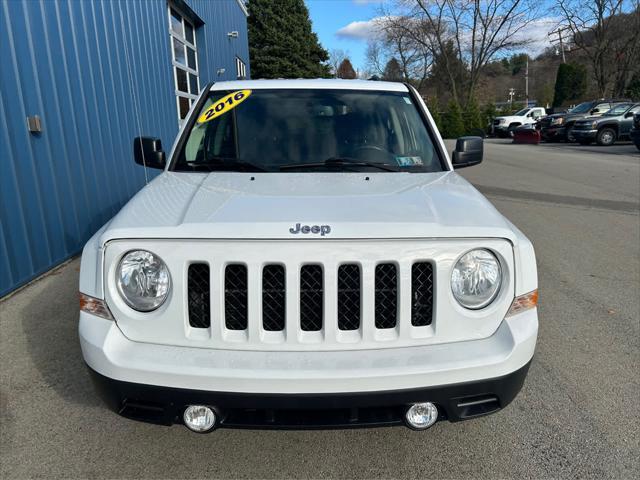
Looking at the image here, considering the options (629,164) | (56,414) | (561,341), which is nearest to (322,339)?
(56,414)

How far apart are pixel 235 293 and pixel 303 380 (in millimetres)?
430

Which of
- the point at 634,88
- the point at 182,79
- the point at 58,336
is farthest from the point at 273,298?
the point at 634,88

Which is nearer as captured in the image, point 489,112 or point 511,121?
point 511,121

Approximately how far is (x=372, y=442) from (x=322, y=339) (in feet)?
2.66

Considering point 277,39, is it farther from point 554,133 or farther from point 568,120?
point 568,120

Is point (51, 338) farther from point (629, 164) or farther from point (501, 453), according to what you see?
point (629, 164)

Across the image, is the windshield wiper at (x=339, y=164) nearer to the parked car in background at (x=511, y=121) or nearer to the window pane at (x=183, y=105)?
the window pane at (x=183, y=105)

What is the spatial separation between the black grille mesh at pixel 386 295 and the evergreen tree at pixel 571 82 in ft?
155

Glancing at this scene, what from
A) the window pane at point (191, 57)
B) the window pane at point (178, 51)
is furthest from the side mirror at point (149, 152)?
the window pane at point (191, 57)

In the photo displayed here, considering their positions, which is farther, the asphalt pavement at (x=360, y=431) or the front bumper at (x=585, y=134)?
the front bumper at (x=585, y=134)

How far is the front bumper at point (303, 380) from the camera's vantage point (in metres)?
1.76

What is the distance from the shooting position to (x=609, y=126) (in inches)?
805

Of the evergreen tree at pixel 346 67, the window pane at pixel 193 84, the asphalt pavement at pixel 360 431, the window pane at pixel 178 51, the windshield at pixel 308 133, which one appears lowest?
the asphalt pavement at pixel 360 431

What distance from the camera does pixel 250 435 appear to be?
239 centimetres
